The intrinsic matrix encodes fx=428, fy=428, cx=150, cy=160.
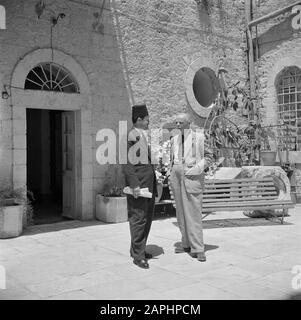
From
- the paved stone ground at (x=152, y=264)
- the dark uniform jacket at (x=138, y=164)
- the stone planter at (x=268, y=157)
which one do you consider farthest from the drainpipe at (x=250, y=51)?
the dark uniform jacket at (x=138, y=164)

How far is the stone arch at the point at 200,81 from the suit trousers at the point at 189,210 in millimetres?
4182

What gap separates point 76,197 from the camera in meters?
7.36

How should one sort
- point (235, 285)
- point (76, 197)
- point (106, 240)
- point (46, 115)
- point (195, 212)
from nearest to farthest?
1. point (235, 285)
2. point (195, 212)
3. point (106, 240)
4. point (76, 197)
5. point (46, 115)

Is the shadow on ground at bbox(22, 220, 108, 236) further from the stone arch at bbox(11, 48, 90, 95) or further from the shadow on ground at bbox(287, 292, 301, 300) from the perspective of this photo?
the shadow on ground at bbox(287, 292, 301, 300)

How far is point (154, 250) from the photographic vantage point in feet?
17.2

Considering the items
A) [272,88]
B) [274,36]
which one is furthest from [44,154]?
[274,36]

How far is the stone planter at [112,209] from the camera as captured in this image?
710cm

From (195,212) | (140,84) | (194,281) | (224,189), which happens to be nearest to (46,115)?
(140,84)

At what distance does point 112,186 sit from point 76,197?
648mm

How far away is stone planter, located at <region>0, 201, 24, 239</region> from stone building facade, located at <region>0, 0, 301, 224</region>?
23.3 inches

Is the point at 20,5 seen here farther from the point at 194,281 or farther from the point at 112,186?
the point at 194,281

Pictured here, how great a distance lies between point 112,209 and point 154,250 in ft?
6.55

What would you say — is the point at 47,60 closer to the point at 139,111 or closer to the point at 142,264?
the point at 139,111

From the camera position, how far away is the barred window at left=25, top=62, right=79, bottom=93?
6.91 m
